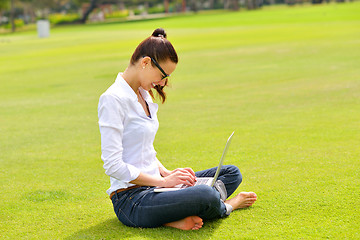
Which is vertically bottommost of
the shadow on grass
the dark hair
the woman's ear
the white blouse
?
the shadow on grass

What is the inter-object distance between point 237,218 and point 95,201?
1343mm

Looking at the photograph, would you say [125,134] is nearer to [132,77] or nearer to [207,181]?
[132,77]

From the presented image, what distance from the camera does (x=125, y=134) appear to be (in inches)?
153

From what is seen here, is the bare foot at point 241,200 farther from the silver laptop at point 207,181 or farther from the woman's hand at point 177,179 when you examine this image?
the woman's hand at point 177,179

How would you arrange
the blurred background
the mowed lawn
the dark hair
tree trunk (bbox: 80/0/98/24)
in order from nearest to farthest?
the dark hair, the mowed lawn, the blurred background, tree trunk (bbox: 80/0/98/24)

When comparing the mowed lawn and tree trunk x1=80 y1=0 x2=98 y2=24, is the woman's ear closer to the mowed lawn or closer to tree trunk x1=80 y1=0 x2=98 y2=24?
the mowed lawn

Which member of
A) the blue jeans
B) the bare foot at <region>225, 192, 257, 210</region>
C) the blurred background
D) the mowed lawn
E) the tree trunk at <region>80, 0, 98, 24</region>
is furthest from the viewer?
the tree trunk at <region>80, 0, 98, 24</region>

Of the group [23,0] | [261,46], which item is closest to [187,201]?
[261,46]

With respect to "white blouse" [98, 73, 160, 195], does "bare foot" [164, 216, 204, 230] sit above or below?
below

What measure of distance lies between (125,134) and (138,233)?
0.72 m

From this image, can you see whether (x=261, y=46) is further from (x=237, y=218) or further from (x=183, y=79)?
(x=237, y=218)

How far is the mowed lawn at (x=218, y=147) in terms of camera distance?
413 centimetres

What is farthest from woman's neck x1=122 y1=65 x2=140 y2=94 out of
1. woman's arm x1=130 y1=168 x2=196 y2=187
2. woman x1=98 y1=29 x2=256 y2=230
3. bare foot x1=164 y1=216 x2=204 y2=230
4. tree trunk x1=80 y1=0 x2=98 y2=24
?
tree trunk x1=80 y1=0 x2=98 y2=24

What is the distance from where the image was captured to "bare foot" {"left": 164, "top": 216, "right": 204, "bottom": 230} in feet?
12.8
